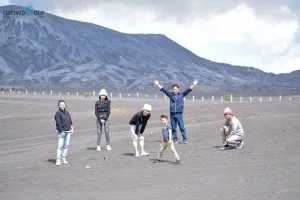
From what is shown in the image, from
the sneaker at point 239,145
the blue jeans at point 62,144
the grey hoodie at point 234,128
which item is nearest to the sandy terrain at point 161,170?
the sneaker at point 239,145

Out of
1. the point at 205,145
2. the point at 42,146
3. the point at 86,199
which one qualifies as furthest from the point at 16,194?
the point at 42,146

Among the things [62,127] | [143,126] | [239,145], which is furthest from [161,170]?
[239,145]

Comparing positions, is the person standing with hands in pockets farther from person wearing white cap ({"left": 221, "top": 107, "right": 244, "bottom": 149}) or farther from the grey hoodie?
the grey hoodie

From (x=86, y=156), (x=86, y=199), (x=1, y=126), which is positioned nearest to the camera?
(x=86, y=199)

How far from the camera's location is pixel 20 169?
13.6 m

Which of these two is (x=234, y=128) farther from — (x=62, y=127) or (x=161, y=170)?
(x=62, y=127)

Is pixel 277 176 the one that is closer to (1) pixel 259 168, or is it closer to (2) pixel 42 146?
(1) pixel 259 168

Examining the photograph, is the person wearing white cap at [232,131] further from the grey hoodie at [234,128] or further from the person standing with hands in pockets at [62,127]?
the person standing with hands in pockets at [62,127]

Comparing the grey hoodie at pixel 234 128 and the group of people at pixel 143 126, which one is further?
the grey hoodie at pixel 234 128

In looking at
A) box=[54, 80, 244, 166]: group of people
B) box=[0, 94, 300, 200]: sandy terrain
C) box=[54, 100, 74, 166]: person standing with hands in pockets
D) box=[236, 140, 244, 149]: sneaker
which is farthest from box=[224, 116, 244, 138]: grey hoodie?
box=[54, 100, 74, 166]: person standing with hands in pockets

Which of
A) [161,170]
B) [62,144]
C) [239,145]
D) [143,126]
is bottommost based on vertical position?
[161,170]

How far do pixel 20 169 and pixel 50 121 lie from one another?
725 inches

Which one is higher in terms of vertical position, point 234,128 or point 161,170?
point 234,128

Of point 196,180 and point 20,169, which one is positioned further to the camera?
point 20,169
